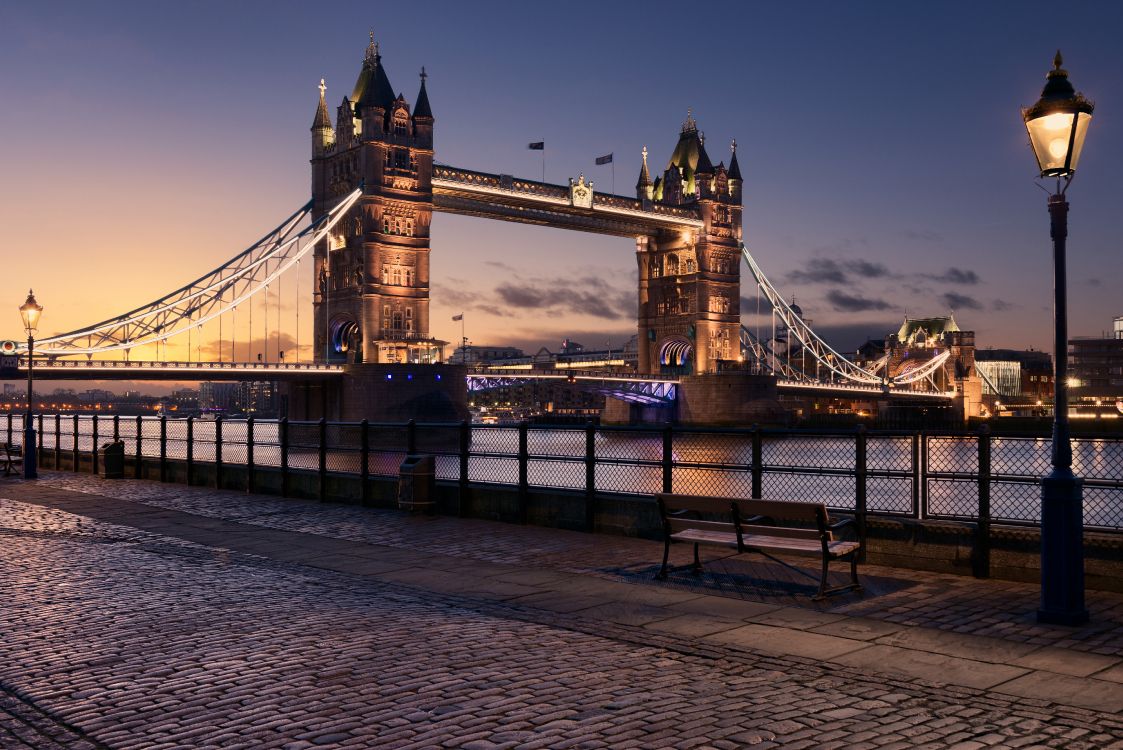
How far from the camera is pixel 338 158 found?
92.1m

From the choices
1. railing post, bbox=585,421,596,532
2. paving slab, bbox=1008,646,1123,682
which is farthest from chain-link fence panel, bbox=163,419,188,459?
paving slab, bbox=1008,646,1123,682

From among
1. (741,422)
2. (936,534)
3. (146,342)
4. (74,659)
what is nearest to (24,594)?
(74,659)

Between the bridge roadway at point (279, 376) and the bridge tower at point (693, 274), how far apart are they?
9.28 meters

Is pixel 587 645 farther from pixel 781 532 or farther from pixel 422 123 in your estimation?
pixel 422 123

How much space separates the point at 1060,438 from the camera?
803cm

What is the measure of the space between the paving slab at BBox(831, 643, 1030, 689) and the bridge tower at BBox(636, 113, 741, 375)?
10303cm

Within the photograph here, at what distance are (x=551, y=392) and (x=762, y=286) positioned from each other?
→ 7673 cm

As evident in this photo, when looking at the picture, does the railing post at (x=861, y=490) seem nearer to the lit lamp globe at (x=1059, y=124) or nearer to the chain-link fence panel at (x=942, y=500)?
the chain-link fence panel at (x=942, y=500)

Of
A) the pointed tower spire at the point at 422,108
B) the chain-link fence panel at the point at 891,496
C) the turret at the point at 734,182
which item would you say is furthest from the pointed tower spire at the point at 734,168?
the chain-link fence panel at the point at 891,496

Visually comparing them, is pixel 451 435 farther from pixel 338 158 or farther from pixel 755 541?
pixel 755 541

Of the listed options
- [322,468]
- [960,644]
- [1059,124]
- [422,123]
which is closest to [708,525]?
[960,644]

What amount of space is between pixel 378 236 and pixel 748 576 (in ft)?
263

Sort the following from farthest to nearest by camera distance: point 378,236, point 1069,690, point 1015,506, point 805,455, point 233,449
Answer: point 378,236
point 805,455
point 233,449
point 1015,506
point 1069,690

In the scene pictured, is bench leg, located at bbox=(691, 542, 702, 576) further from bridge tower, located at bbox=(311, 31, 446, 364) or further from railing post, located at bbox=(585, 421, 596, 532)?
bridge tower, located at bbox=(311, 31, 446, 364)
